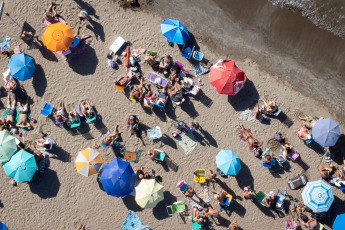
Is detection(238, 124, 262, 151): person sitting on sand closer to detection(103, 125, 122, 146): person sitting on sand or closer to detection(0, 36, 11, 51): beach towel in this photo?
detection(103, 125, 122, 146): person sitting on sand

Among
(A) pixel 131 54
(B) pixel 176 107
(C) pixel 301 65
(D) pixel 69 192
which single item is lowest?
(D) pixel 69 192

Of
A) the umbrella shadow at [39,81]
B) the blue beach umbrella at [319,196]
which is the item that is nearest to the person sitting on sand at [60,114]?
the umbrella shadow at [39,81]

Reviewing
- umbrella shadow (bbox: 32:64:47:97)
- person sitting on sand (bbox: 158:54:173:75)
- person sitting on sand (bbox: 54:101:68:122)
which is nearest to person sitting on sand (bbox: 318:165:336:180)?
person sitting on sand (bbox: 158:54:173:75)

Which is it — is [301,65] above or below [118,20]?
above

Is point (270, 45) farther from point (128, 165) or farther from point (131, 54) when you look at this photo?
point (128, 165)

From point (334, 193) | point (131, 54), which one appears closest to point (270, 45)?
point (131, 54)

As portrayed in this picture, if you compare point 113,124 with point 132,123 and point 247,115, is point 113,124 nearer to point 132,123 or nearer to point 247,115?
point 132,123

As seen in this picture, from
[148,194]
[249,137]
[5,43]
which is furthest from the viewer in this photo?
[5,43]

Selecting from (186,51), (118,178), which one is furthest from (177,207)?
(186,51)
